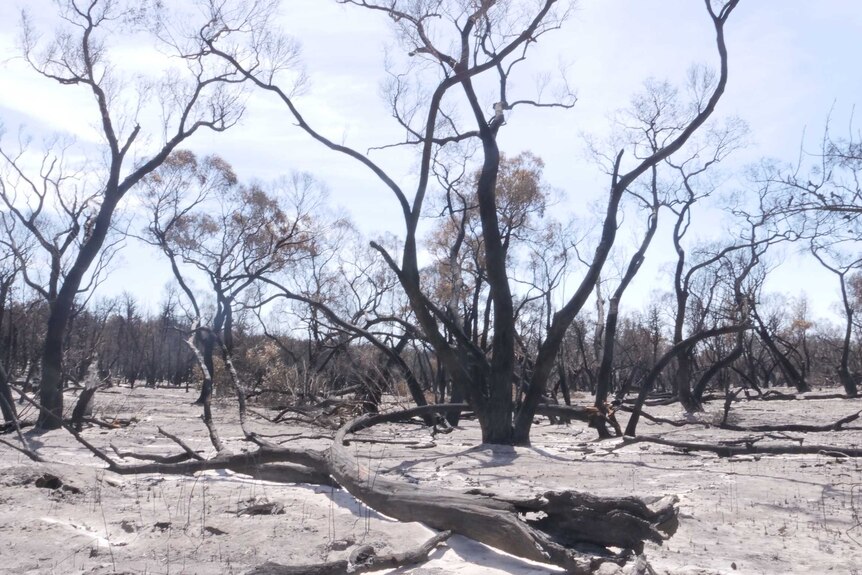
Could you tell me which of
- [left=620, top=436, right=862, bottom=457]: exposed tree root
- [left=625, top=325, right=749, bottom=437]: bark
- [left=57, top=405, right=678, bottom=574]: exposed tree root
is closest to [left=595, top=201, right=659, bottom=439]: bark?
[left=625, top=325, right=749, bottom=437]: bark

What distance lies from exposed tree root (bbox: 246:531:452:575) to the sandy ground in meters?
0.08

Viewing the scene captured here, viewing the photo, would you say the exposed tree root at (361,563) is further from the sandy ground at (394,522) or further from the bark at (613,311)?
the bark at (613,311)

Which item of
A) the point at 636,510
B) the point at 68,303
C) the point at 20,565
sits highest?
the point at 68,303

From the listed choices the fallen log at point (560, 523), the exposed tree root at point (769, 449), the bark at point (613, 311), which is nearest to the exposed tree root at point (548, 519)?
the fallen log at point (560, 523)

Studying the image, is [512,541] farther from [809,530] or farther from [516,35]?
[516,35]

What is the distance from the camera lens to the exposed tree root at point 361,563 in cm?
391

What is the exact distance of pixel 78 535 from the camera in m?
5.21

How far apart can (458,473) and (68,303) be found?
7825 millimetres

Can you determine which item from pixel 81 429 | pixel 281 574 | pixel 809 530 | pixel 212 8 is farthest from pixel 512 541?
pixel 212 8

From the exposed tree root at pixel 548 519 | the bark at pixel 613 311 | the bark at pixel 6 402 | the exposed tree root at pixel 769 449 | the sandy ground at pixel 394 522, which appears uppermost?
the bark at pixel 613 311

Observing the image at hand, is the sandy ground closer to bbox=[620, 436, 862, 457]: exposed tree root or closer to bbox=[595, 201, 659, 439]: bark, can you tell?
bbox=[620, 436, 862, 457]: exposed tree root

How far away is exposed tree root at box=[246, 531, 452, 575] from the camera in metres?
A: 3.91

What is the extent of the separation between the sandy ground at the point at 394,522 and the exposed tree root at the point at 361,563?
0.27ft

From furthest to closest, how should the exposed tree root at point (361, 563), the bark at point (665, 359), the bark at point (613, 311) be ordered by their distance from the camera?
the bark at point (613, 311)
the bark at point (665, 359)
the exposed tree root at point (361, 563)
